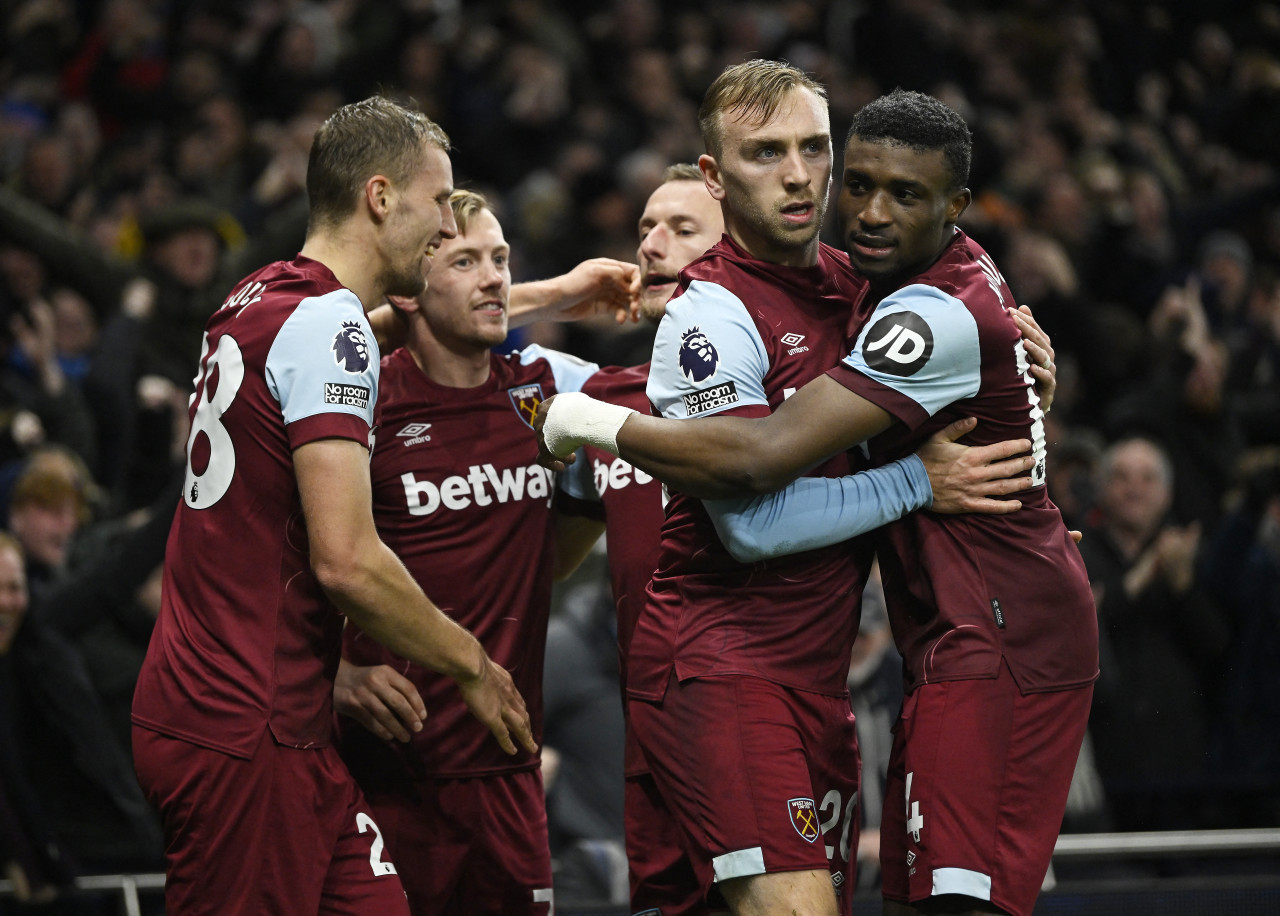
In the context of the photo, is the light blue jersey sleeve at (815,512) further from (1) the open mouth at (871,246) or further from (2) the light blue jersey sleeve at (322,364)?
(2) the light blue jersey sleeve at (322,364)

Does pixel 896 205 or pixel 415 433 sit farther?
pixel 415 433

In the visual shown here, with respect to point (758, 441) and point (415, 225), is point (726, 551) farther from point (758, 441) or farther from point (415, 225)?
point (415, 225)

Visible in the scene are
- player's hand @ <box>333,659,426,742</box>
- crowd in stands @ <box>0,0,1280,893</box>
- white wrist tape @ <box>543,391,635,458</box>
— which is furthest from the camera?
crowd in stands @ <box>0,0,1280,893</box>

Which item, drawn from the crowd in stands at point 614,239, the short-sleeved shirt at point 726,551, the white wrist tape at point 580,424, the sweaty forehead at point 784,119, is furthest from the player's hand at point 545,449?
the crowd in stands at point 614,239

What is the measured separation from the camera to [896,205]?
12.5 feet

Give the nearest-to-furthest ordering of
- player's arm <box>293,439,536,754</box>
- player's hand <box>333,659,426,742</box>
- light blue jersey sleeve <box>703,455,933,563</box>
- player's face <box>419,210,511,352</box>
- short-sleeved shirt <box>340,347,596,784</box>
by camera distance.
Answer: player's arm <box>293,439,536,754</box> → light blue jersey sleeve <box>703,455,933,563</box> → player's hand <box>333,659,426,742</box> → short-sleeved shirt <box>340,347,596,784</box> → player's face <box>419,210,511,352</box>

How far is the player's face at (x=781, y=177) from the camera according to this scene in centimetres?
399

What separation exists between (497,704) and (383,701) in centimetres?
54

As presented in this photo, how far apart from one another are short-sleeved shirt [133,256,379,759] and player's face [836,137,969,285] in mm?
1310

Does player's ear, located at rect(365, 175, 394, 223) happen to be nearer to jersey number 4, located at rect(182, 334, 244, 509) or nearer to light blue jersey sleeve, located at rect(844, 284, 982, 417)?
jersey number 4, located at rect(182, 334, 244, 509)

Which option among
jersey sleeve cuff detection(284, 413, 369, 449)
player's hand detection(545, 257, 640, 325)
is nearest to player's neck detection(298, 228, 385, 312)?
jersey sleeve cuff detection(284, 413, 369, 449)

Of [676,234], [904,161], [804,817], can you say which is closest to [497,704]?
[804,817]

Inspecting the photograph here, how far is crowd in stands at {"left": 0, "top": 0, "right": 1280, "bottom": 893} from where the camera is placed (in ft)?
22.5

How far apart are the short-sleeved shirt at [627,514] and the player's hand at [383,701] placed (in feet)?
2.20
